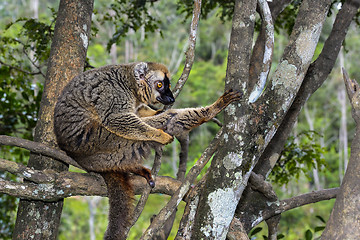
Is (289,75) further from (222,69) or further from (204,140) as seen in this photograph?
(222,69)

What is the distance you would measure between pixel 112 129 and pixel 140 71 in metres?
0.79

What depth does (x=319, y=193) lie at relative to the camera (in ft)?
13.1

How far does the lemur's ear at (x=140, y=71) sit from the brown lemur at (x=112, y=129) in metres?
0.20

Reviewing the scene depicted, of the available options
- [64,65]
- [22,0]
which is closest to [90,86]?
[64,65]

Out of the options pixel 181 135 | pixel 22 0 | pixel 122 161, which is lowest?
pixel 122 161

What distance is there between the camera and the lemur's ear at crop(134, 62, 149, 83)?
4169mm

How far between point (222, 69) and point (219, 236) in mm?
20959

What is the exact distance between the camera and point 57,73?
13.7ft

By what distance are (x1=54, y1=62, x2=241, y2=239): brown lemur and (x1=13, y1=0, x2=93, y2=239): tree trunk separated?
0.26 m

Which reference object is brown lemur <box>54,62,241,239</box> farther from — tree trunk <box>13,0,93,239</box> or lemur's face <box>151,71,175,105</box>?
tree trunk <box>13,0,93,239</box>

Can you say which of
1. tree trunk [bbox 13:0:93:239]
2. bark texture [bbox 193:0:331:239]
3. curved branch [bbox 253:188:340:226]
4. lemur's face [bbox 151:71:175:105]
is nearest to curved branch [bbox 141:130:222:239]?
bark texture [bbox 193:0:331:239]

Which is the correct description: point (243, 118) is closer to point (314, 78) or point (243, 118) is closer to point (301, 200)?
point (301, 200)

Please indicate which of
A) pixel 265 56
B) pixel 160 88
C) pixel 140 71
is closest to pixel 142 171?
pixel 160 88

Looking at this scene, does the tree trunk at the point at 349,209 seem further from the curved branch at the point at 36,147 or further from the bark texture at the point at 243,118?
the curved branch at the point at 36,147
